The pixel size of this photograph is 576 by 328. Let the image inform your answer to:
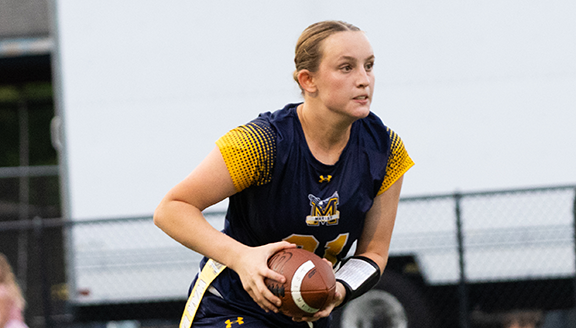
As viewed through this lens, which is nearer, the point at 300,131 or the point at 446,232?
the point at 300,131

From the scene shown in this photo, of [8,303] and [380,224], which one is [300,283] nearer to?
[380,224]

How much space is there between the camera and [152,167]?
6.33 meters

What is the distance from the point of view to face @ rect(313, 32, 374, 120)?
2.28m

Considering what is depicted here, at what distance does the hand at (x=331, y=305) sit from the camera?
2.22 m

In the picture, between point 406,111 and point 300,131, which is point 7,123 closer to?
point 406,111

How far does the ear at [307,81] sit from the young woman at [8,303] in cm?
364

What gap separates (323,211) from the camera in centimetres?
235

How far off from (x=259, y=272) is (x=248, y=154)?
42 centimetres

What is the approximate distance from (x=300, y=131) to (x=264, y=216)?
0.34m

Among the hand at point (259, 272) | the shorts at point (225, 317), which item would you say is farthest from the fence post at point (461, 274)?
the hand at point (259, 272)

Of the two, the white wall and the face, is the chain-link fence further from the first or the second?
the face

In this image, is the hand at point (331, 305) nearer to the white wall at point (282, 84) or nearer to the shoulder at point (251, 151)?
the shoulder at point (251, 151)

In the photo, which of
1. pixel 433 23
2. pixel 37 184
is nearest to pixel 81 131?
pixel 433 23

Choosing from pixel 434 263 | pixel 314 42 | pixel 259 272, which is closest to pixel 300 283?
pixel 259 272
